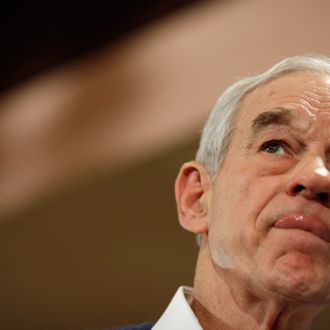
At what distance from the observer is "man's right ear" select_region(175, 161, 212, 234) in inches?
52.3

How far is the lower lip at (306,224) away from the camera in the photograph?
1099 mm

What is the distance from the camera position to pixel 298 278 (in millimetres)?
1086

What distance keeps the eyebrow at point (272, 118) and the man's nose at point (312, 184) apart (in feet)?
0.38

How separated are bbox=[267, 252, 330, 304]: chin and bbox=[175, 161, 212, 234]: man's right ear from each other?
0.23 m

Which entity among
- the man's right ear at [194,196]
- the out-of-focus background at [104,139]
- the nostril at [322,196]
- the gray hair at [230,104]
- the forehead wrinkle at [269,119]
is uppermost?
the out-of-focus background at [104,139]

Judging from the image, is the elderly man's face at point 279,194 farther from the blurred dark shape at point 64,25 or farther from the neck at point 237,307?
the blurred dark shape at point 64,25

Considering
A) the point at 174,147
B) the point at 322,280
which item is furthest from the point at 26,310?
the point at 322,280

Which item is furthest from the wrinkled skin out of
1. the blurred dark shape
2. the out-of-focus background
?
the blurred dark shape

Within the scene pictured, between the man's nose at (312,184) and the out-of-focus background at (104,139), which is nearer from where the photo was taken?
the man's nose at (312,184)

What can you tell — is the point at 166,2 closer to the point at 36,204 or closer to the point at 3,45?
the point at 3,45

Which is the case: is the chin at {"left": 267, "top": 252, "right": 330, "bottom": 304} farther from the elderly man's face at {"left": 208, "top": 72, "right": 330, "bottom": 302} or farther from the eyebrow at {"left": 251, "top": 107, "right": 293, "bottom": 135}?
the eyebrow at {"left": 251, "top": 107, "right": 293, "bottom": 135}

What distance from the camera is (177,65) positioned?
2.97m

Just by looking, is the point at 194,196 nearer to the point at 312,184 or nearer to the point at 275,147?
the point at 275,147

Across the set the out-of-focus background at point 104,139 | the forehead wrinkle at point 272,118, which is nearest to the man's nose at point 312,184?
the forehead wrinkle at point 272,118
